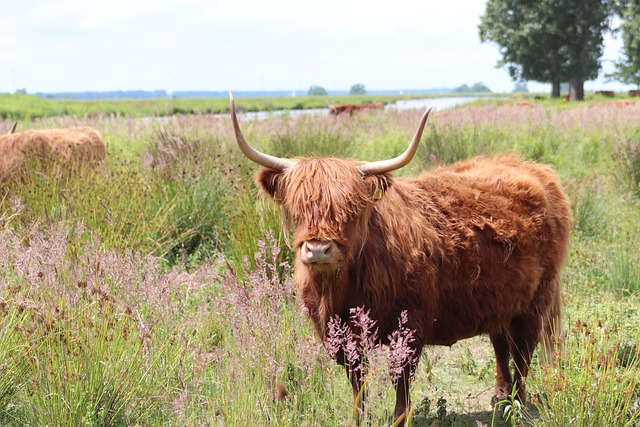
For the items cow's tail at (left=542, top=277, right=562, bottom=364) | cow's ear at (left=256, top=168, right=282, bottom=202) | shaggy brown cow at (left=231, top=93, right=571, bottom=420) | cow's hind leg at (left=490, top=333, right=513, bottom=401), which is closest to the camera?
shaggy brown cow at (left=231, top=93, right=571, bottom=420)

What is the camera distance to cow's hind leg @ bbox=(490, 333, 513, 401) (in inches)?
176

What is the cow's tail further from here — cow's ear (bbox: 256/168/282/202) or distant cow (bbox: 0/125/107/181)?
distant cow (bbox: 0/125/107/181)

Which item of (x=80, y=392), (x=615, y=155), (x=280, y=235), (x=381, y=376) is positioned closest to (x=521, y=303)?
(x=381, y=376)

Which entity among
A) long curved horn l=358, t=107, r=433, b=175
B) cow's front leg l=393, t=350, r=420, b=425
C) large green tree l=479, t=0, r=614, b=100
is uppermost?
large green tree l=479, t=0, r=614, b=100

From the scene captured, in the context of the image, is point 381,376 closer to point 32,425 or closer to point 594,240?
point 32,425

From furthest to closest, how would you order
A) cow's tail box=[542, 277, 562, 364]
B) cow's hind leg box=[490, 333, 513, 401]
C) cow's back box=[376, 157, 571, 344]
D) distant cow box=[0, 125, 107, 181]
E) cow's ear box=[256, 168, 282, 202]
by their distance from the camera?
distant cow box=[0, 125, 107, 181]
cow's hind leg box=[490, 333, 513, 401]
cow's tail box=[542, 277, 562, 364]
cow's back box=[376, 157, 571, 344]
cow's ear box=[256, 168, 282, 202]

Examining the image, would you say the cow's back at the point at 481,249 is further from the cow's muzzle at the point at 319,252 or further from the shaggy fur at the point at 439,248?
the cow's muzzle at the point at 319,252

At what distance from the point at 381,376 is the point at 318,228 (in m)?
0.75

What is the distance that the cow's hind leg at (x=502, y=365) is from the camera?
446 centimetres

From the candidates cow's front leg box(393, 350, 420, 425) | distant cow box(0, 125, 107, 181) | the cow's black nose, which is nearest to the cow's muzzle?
the cow's black nose

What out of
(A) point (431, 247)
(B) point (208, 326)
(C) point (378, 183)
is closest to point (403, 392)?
(A) point (431, 247)

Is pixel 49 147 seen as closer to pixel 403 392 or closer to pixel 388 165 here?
pixel 388 165

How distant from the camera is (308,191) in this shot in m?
3.39

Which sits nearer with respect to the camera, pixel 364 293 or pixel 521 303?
pixel 364 293
